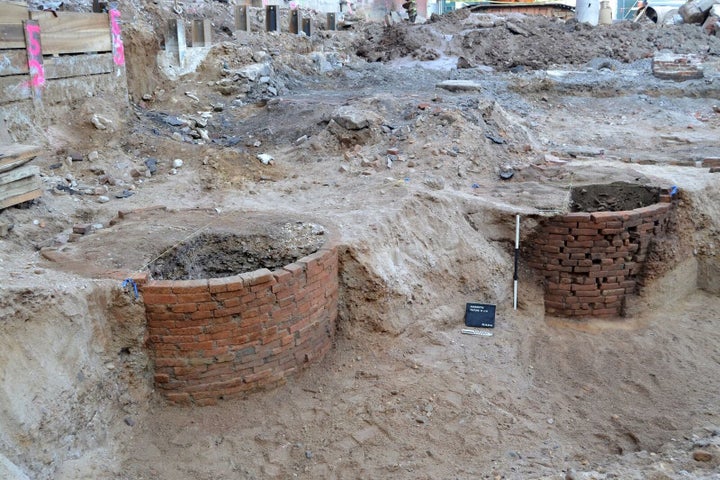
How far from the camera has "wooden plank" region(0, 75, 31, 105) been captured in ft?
21.3

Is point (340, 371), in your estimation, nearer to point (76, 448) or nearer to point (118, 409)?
point (118, 409)

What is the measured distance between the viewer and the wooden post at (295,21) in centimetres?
1480

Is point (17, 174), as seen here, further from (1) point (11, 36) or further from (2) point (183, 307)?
(2) point (183, 307)

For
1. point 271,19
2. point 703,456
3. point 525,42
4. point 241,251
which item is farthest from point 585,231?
point 525,42

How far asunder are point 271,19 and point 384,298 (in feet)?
33.8

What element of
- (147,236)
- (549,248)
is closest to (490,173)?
(549,248)

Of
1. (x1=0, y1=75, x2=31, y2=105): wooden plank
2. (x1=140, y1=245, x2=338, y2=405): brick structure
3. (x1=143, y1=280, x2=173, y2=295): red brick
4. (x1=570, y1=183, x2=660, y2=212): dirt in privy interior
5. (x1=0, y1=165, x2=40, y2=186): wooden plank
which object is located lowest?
(x1=140, y1=245, x2=338, y2=405): brick structure

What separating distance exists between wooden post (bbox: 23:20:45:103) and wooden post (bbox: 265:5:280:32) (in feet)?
25.0

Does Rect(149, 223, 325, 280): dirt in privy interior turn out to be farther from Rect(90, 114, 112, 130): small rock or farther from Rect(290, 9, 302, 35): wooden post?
Rect(290, 9, 302, 35): wooden post

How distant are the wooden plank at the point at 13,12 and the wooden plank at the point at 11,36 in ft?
0.24

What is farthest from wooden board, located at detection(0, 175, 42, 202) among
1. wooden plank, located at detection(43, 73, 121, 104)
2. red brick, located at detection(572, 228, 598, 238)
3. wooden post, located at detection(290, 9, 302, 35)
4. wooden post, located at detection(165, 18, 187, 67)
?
wooden post, located at detection(290, 9, 302, 35)

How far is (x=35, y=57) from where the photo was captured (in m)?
6.88

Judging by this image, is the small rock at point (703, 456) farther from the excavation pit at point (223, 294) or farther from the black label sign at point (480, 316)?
the excavation pit at point (223, 294)

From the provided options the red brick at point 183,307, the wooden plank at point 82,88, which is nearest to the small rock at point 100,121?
the wooden plank at point 82,88
